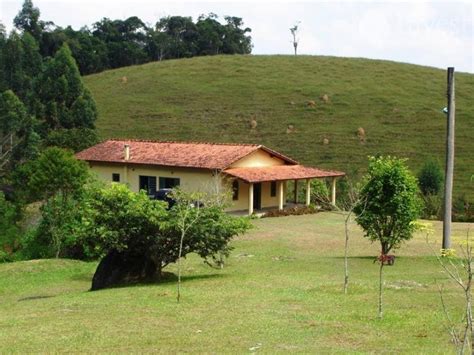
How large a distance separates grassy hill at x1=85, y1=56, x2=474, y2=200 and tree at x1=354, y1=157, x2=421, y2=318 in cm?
2865

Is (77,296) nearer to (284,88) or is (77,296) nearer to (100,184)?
(100,184)

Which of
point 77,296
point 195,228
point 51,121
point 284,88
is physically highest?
point 284,88

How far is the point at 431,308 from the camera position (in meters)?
14.6

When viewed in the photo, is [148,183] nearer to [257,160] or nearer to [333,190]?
[257,160]

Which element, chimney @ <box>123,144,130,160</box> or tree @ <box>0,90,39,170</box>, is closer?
chimney @ <box>123,144,130,160</box>

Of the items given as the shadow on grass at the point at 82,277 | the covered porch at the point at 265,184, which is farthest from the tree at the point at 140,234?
the covered porch at the point at 265,184

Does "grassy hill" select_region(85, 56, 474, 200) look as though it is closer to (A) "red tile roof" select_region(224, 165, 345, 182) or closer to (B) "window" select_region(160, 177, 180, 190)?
(A) "red tile roof" select_region(224, 165, 345, 182)

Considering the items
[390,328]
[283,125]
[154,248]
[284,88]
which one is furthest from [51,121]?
[390,328]

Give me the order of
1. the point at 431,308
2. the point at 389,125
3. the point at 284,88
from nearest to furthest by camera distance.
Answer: the point at 431,308 → the point at 389,125 → the point at 284,88

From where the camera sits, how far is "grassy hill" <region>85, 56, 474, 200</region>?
202 ft

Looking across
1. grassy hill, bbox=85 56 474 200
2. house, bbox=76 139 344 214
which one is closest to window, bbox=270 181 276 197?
house, bbox=76 139 344 214

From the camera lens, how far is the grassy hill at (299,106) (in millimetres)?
61469

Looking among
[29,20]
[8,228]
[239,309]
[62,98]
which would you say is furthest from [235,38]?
[239,309]

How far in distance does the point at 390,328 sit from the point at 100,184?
20.4m
